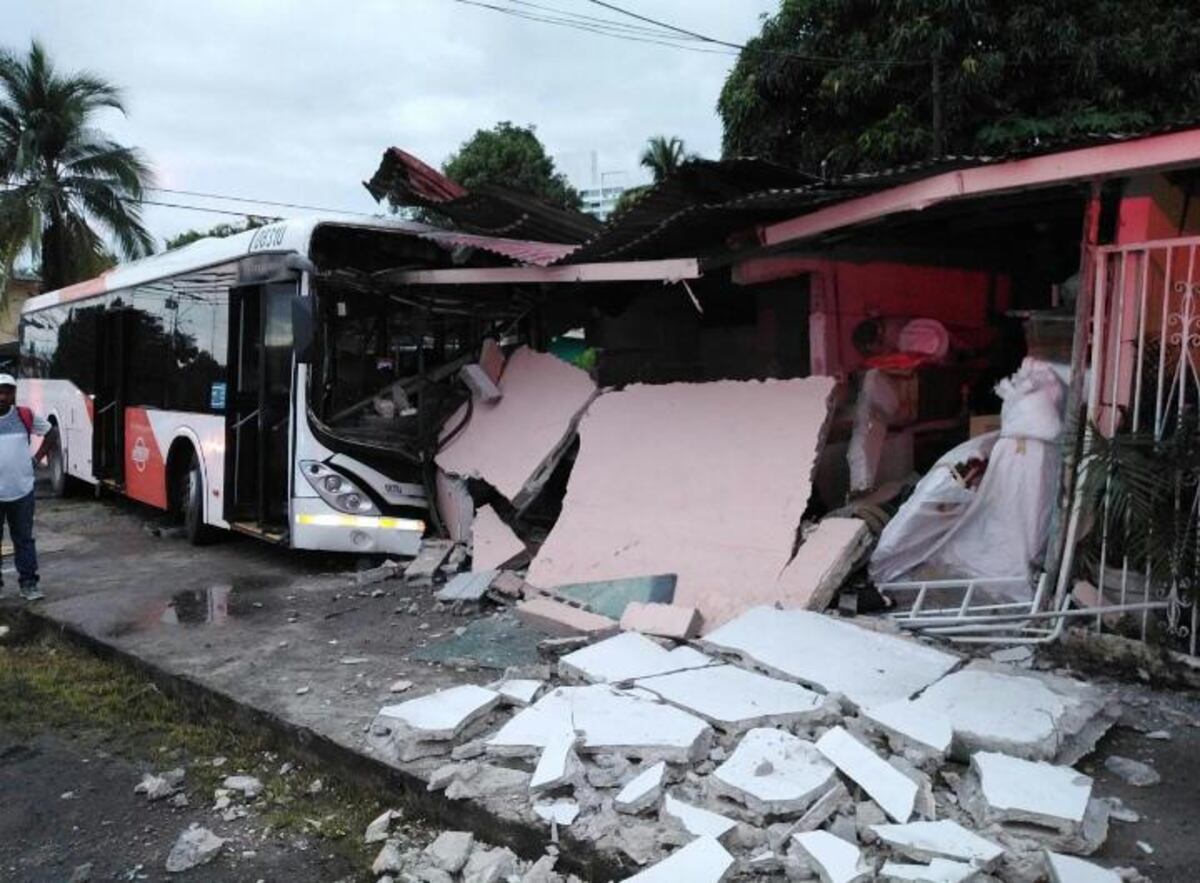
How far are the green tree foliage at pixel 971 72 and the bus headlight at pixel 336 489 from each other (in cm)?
735

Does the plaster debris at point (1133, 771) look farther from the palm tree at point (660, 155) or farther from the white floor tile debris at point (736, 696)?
the palm tree at point (660, 155)

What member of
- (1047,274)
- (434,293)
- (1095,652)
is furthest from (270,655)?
(1047,274)

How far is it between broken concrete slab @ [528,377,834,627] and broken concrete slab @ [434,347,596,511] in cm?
30

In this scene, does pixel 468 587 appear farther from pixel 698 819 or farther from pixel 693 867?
pixel 693 867

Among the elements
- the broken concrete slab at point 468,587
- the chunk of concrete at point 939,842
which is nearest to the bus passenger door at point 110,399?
the broken concrete slab at point 468,587

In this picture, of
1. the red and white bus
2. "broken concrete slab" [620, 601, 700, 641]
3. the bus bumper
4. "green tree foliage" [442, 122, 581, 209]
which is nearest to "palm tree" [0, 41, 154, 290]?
"green tree foliage" [442, 122, 581, 209]

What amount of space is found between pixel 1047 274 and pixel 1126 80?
5593mm

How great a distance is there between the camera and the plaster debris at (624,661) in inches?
173

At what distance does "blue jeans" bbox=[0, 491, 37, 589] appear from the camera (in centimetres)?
696

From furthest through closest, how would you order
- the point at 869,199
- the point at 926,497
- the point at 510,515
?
the point at 510,515
the point at 926,497
the point at 869,199

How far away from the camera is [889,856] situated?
2.95m

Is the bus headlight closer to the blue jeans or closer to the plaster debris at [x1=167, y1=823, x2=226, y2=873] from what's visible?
the blue jeans

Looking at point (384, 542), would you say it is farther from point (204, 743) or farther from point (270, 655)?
point (204, 743)

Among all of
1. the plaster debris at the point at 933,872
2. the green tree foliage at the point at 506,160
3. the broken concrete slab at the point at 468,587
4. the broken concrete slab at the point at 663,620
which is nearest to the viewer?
the plaster debris at the point at 933,872
